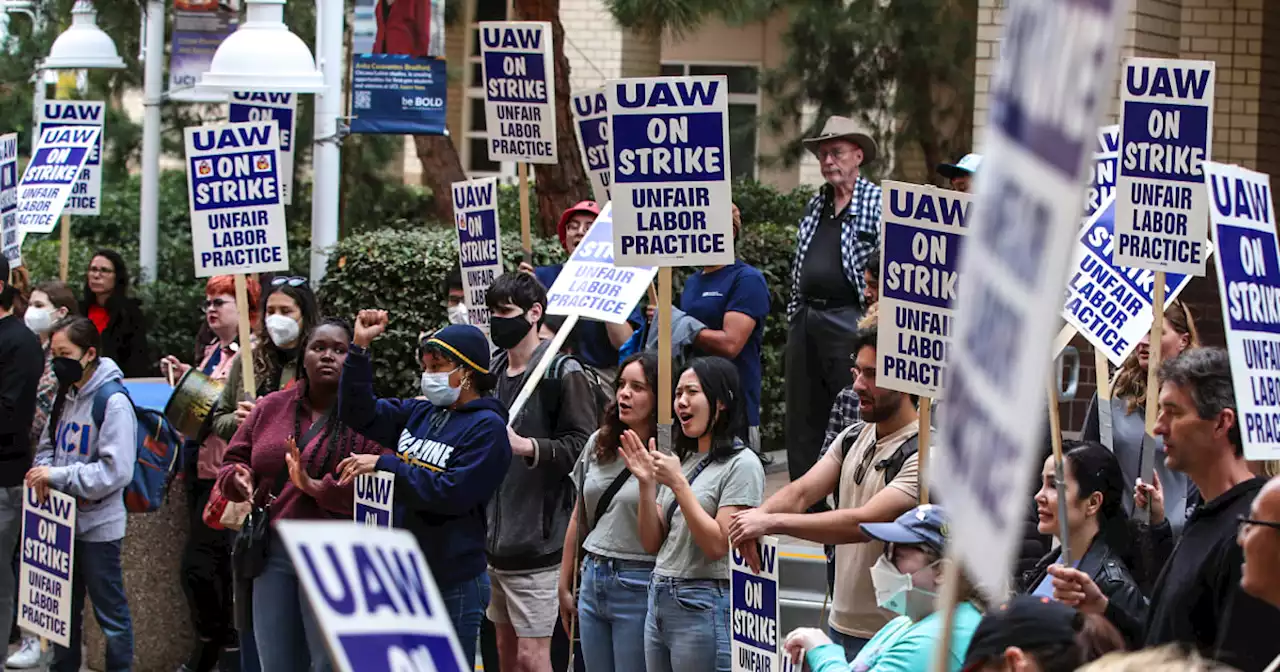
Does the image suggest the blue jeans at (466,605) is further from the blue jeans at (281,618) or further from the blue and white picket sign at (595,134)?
the blue and white picket sign at (595,134)

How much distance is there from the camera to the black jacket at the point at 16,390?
890 centimetres

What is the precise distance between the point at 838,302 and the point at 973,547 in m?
7.42

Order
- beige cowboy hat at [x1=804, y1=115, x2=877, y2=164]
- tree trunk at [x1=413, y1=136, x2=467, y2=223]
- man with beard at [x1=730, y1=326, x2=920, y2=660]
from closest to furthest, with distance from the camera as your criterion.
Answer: man with beard at [x1=730, y1=326, x2=920, y2=660] < beige cowboy hat at [x1=804, y1=115, x2=877, y2=164] < tree trunk at [x1=413, y1=136, x2=467, y2=223]

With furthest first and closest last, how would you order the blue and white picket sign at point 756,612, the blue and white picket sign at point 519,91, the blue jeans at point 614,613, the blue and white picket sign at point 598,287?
the blue and white picket sign at point 519,91 → the blue and white picket sign at point 598,287 → the blue jeans at point 614,613 → the blue and white picket sign at point 756,612

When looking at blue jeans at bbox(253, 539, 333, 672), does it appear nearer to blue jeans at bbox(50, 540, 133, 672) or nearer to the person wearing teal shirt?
blue jeans at bbox(50, 540, 133, 672)

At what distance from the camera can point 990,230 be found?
2.15 m

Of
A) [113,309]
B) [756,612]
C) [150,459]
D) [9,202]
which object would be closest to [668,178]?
[756,612]

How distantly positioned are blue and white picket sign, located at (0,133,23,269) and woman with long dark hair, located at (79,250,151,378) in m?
0.51

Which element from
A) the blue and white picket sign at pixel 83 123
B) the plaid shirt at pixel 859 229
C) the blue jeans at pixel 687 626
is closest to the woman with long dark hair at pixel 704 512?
the blue jeans at pixel 687 626

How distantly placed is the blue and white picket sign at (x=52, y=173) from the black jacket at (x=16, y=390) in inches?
198

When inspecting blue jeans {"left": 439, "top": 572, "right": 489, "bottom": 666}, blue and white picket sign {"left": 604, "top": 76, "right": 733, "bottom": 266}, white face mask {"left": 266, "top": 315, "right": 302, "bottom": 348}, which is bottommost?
blue jeans {"left": 439, "top": 572, "right": 489, "bottom": 666}

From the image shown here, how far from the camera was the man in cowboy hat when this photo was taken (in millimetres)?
9328

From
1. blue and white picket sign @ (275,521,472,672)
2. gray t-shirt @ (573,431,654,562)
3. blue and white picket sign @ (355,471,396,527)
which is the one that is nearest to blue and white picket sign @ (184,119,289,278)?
blue and white picket sign @ (355,471,396,527)

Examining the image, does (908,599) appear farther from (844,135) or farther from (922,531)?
(844,135)
